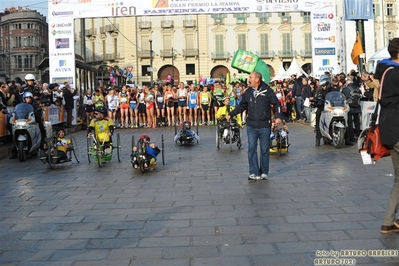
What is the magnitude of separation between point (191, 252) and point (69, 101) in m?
17.2

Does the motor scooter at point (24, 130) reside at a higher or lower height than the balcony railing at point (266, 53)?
lower

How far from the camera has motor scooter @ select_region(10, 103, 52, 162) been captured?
12523 millimetres

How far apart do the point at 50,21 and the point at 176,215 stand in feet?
58.3

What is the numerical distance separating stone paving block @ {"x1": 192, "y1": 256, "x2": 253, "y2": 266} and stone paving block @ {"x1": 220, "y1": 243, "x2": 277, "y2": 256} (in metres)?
0.13

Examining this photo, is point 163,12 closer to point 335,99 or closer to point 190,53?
point 335,99

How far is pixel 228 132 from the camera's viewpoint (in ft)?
44.3

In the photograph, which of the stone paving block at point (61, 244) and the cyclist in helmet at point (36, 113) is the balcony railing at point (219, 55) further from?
the stone paving block at point (61, 244)

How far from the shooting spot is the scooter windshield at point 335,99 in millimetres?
13266

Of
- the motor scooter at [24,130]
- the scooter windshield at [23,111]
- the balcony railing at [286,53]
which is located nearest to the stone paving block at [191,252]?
the motor scooter at [24,130]

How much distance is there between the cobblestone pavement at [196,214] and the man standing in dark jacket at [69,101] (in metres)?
9.99

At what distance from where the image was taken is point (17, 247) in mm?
5320

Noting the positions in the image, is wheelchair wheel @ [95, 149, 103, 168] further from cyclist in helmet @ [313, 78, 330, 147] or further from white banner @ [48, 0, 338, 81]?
white banner @ [48, 0, 338, 81]

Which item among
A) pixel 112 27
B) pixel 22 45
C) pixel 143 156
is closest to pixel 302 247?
pixel 143 156

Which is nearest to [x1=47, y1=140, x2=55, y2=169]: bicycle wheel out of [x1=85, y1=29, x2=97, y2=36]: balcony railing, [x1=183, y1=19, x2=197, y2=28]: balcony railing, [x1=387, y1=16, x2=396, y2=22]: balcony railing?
[x1=183, y1=19, x2=197, y2=28]: balcony railing
